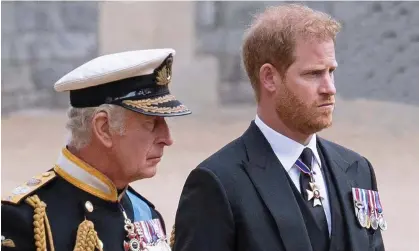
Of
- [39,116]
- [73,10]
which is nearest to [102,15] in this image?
[73,10]

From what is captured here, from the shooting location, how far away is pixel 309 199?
9.66 ft

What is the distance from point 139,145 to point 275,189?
36 centimetres

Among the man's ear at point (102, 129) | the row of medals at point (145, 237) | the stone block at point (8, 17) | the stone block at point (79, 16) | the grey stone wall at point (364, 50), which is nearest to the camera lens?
the man's ear at point (102, 129)

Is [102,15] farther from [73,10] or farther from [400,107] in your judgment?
[400,107]

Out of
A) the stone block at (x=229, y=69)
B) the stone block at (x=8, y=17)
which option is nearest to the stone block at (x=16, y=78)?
the stone block at (x=8, y=17)

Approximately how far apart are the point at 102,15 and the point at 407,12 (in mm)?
2838

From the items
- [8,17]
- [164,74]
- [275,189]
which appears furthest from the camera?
[8,17]

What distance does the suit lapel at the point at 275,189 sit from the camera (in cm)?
287

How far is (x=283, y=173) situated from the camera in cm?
297

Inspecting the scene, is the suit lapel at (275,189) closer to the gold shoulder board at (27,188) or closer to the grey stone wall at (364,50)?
the gold shoulder board at (27,188)

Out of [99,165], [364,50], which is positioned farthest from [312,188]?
[364,50]

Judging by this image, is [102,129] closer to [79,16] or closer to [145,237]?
[145,237]

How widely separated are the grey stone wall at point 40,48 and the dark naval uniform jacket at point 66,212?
8089 millimetres

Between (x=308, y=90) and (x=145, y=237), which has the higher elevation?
(x=308, y=90)
